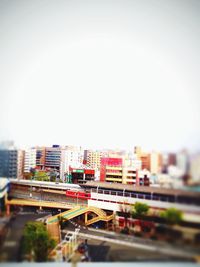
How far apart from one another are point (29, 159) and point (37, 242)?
110 centimetres

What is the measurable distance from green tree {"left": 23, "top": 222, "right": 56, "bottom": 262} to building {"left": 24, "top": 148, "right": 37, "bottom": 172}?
2.48 feet

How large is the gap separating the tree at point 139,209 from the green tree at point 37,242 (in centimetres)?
121

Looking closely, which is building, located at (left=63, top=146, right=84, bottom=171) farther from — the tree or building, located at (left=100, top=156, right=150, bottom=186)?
the tree

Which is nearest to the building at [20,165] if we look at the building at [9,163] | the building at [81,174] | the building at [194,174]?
the building at [9,163]

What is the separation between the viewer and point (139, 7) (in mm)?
2809

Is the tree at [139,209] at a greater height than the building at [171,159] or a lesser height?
lesser

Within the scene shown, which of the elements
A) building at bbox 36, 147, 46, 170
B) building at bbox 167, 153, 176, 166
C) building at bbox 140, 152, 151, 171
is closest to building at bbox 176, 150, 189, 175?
building at bbox 167, 153, 176, 166

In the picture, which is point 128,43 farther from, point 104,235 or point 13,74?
point 104,235

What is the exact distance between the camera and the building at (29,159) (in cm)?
307

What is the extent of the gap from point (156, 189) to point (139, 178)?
43cm

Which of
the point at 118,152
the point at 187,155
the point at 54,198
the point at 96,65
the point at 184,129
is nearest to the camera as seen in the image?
the point at 187,155

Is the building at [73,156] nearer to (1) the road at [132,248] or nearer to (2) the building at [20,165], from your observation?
(2) the building at [20,165]

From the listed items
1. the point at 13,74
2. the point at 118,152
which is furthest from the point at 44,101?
the point at 118,152

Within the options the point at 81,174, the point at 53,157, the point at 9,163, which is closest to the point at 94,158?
the point at 81,174
